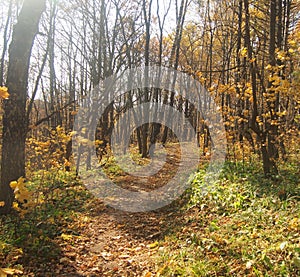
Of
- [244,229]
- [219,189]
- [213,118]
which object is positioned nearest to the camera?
[244,229]

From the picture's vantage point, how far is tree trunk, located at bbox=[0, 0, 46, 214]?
5672 mm

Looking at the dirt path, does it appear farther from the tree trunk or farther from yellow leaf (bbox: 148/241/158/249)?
the tree trunk

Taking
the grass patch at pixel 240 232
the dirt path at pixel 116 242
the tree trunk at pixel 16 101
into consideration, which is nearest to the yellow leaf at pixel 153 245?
the dirt path at pixel 116 242

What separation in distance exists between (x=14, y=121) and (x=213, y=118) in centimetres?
536

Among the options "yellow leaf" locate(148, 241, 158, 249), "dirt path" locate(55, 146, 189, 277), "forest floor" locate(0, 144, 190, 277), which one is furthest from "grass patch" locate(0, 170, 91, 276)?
"yellow leaf" locate(148, 241, 158, 249)

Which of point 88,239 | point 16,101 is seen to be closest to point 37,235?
point 88,239

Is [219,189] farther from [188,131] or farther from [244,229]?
[188,131]

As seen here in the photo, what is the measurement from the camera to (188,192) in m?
7.56

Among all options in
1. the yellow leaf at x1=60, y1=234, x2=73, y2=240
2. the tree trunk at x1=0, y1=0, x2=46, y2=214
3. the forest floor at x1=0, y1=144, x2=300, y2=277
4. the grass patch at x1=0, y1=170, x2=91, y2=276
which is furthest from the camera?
the tree trunk at x1=0, y1=0, x2=46, y2=214

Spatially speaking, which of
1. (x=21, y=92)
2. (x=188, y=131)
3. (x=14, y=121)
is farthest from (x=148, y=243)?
(x=188, y=131)

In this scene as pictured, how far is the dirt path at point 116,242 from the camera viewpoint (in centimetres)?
438

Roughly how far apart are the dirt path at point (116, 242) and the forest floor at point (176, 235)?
0.05 feet

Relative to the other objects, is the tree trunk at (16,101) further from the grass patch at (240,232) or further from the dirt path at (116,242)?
the grass patch at (240,232)

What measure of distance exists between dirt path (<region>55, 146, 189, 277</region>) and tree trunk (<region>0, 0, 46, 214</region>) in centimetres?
190
